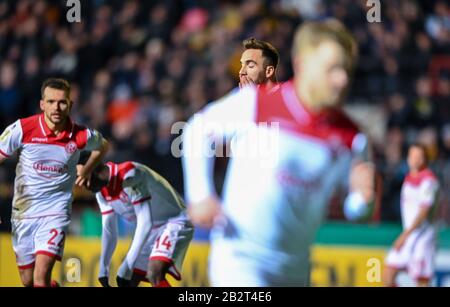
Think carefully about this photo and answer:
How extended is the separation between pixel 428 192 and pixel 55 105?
711 cm

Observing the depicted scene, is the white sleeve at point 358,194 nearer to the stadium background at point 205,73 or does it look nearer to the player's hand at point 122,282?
the player's hand at point 122,282

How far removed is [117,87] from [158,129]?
1.45 meters

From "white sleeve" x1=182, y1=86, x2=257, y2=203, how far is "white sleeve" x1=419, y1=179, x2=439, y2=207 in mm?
7739

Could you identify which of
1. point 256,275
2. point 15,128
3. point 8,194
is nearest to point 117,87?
point 8,194

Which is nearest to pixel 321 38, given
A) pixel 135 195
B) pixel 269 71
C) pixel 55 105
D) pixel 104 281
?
pixel 269 71

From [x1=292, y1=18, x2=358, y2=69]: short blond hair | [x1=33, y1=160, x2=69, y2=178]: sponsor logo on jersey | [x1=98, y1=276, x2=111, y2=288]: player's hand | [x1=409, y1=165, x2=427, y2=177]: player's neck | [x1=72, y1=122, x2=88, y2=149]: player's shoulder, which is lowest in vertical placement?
[x1=98, y1=276, x2=111, y2=288]: player's hand

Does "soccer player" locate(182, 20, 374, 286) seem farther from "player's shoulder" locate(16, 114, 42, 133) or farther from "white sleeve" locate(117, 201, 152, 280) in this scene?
"player's shoulder" locate(16, 114, 42, 133)

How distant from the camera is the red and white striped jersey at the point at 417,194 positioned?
1296 centimetres

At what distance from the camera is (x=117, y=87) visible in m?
15.7

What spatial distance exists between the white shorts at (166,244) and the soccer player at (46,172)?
0.58m

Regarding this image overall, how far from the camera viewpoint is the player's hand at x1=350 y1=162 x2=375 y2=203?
5.32 metres

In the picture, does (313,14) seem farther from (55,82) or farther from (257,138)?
(257,138)

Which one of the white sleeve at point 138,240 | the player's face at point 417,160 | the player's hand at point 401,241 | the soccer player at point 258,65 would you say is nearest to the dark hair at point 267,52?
the soccer player at point 258,65

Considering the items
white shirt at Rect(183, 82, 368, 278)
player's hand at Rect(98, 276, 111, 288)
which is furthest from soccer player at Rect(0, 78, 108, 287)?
white shirt at Rect(183, 82, 368, 278)
